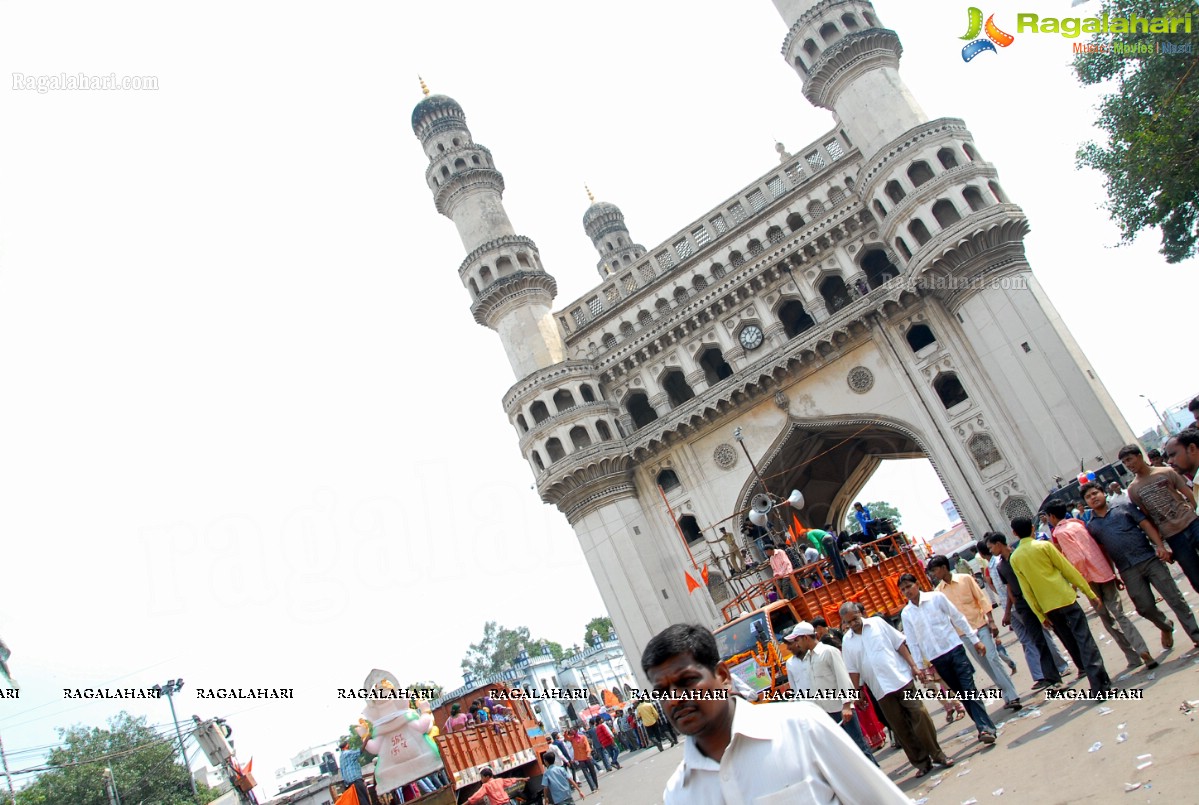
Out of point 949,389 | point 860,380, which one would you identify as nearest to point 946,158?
point 949,389

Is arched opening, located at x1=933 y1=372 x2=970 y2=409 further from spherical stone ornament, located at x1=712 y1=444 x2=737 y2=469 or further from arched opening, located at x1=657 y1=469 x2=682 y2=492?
arched opening, located at x1=657 y1=469 x2=682 y2=492

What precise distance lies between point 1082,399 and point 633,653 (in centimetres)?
1584

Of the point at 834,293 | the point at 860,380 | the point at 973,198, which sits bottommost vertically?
the point at 860,380

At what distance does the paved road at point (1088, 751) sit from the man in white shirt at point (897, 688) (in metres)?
0.20

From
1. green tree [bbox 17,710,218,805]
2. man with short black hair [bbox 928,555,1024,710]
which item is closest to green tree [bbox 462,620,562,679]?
green tree [bbox 17,710,218,805]

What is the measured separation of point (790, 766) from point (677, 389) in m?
30.6

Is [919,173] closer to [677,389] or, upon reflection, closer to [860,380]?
[860,380]

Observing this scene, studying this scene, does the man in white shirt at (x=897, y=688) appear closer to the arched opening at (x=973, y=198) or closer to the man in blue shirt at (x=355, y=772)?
the man in blue shirt at (x=355, y=772)

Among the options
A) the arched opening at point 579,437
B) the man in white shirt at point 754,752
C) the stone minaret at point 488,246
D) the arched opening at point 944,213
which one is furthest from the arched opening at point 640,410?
the man in white shirt at point 754,752

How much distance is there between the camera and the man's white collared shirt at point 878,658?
7117 mm

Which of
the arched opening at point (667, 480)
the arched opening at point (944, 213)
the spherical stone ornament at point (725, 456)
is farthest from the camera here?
the arched opening at point (667, 480)

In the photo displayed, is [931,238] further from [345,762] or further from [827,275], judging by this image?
[345,762]

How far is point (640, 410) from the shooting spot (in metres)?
33.2

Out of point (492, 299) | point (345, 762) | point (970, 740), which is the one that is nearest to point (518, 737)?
point (345, 762)
